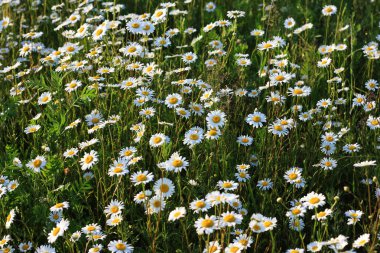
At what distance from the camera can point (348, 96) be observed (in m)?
3.66

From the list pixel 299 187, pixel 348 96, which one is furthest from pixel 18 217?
pixel 348 96

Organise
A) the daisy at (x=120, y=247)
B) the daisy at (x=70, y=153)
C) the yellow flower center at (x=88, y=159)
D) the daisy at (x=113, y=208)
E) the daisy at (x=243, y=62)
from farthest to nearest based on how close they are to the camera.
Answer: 1. the daisy at (x=243, y=62)
2. the daisy at (x=70, y=153)
3. the yellow flower center at (x=88, y=159)
4. the daisy at (x=113, y=208)
5. the daisy at (x=120, y=247)

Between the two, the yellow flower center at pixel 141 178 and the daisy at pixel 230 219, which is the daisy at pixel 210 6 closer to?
the yellow flower center at pixel 141 178

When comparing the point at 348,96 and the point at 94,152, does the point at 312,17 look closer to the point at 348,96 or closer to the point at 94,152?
the point at 348,96

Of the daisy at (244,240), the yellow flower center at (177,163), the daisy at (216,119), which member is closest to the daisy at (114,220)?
the yellow flower center at (177,163)

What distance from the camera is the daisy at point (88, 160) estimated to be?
2801 mm

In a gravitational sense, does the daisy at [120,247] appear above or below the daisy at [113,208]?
below

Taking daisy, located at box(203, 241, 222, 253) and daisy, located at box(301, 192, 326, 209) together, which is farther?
daisy, located at box(301, 192, 326, 209)

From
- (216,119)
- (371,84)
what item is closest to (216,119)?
(216,119)

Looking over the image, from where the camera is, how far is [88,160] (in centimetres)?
285

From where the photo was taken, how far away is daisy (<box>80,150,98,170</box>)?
2801 millimetres

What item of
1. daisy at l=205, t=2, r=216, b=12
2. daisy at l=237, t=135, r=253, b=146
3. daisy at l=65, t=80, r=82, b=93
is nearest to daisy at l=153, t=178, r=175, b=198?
daisy at l=237, t=135, r=253, b=146

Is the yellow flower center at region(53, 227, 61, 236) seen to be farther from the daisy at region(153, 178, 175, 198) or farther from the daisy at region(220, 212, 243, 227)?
the daisy at region(220, 212, 243, 227)

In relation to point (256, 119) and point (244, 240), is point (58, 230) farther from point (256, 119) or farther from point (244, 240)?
point (256, 119)
